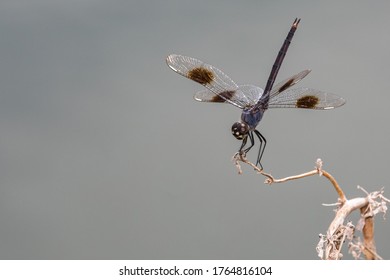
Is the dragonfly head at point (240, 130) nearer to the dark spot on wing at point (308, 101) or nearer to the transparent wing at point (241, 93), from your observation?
the transparent wing at point (241, 93)

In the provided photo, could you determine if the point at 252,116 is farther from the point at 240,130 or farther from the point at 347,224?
the point at 347,224

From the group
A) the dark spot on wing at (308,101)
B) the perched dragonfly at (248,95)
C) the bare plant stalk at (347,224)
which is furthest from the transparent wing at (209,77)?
the bare plant stalk at (347,224)

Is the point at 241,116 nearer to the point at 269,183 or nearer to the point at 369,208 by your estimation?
the point at 269,183

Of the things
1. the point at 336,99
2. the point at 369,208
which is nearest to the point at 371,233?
the point at 369,208

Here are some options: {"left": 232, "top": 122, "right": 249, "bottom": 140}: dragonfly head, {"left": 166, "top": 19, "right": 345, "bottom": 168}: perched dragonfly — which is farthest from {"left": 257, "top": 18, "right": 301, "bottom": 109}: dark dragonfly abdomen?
{"left": 232, "top": 122, "right": 249, "bottom": 140}: dragonfly head

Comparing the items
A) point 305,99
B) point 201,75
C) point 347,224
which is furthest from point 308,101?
point 347,224

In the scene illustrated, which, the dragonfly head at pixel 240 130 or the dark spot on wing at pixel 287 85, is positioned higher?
the dark spot on wing at pixel 287 85

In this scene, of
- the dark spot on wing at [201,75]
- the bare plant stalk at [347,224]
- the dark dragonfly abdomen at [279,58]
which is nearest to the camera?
the bare plant stalk at [347,224]
